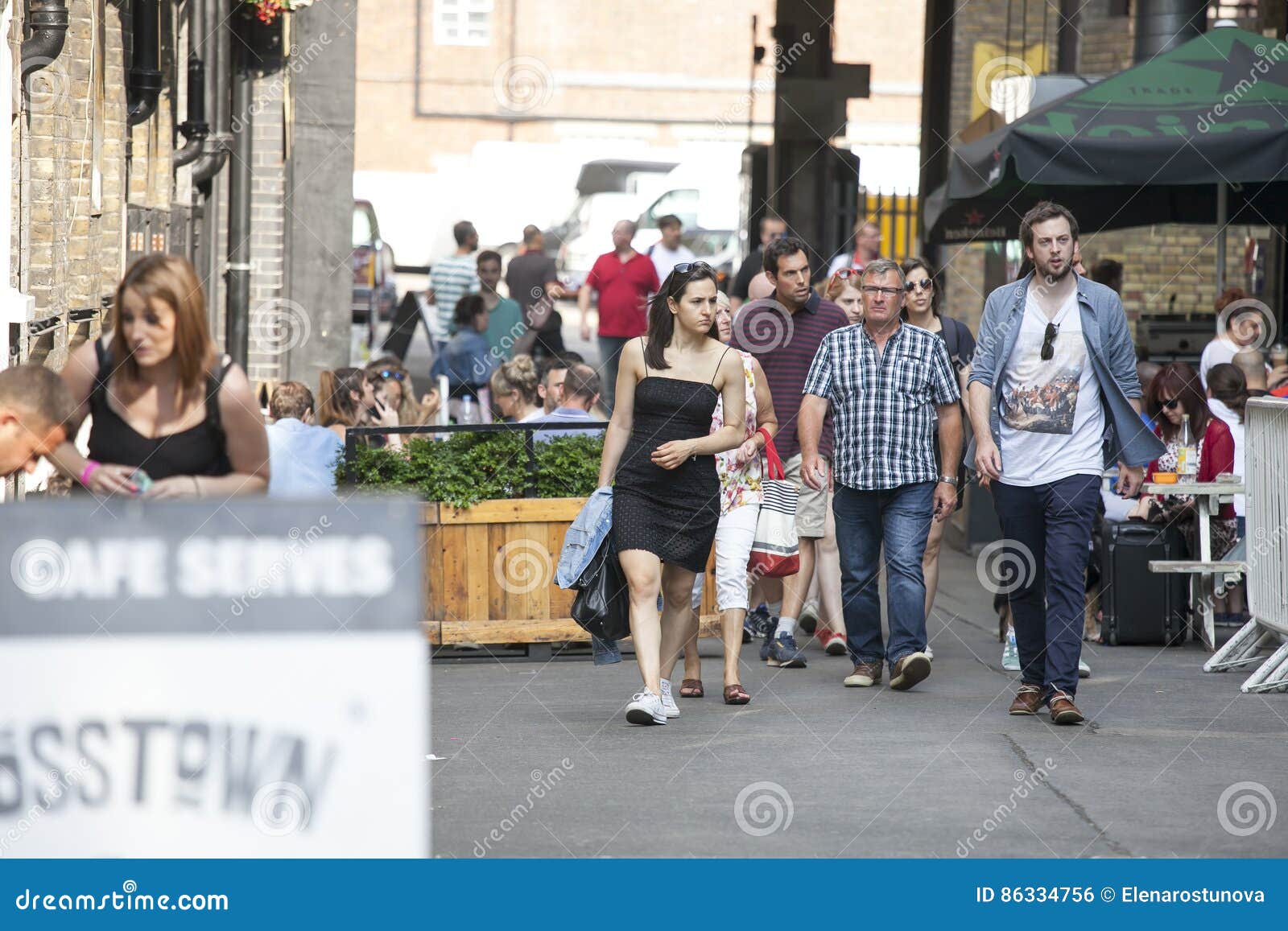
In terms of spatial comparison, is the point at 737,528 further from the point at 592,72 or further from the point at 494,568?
the point at 592,72

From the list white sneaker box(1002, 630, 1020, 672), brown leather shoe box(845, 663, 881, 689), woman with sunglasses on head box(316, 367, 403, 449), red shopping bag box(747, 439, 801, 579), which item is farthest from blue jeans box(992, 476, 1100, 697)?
woman with sunglasses on head box(316, 367, 403, 449)

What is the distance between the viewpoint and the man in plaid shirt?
809 centimetres

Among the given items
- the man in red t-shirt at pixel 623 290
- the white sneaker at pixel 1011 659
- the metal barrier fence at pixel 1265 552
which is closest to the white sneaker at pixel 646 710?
the white sneaker at pixel 1011 659

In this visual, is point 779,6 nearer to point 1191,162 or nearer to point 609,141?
point 1191,162

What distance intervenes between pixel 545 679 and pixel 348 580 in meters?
4.79

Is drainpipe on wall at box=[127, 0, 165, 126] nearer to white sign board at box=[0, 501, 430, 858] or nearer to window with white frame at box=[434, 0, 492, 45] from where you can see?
white sign board at box=[0, 501, 430, 858]

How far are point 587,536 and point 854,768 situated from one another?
1.53 meters

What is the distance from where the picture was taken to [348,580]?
12.5 feet

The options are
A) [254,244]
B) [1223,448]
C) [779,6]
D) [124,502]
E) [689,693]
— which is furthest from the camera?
[779,6]

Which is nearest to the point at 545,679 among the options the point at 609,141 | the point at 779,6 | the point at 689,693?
the point at 689,693

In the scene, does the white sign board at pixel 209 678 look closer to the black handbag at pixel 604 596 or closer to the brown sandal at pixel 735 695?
the black handbag at pixel 604 596

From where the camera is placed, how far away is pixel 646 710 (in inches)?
286

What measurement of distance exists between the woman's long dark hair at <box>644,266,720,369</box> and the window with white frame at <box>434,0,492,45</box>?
3768 centimetres

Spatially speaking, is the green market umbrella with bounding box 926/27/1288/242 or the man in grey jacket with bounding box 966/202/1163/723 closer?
the man in grey jacket with bounding box 966/202/1163/723
